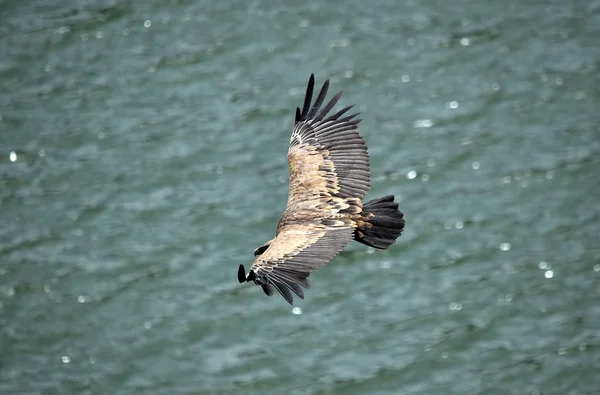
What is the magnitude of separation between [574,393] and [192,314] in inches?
199

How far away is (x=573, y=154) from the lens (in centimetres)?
1548

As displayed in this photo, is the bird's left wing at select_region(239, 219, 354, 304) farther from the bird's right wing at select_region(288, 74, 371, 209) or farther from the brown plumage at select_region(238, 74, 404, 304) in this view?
the bird's right wing at select_region(288, 74, 371, 209)

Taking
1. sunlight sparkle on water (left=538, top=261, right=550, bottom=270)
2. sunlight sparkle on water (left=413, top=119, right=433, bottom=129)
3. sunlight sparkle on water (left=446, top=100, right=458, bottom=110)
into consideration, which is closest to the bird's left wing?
sunlight sparkle on water (left=538, top=261, right=550, bottom=270)

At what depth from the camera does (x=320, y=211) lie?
9.00m

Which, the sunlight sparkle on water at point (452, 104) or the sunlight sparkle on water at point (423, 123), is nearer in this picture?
the sunlight sparkle on water at point (423, 123)

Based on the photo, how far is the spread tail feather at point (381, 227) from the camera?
877 centimetres

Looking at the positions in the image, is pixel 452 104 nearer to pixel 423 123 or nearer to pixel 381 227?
pixel 423 123

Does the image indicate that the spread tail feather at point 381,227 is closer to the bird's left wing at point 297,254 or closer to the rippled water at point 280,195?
the bird's left wing at point 297,254

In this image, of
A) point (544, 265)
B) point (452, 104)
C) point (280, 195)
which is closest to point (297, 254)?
point (544, 265)

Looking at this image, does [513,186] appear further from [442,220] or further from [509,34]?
[509,34]

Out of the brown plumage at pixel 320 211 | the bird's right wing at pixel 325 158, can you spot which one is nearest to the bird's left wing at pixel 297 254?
the brown plumage at pixel 320 211

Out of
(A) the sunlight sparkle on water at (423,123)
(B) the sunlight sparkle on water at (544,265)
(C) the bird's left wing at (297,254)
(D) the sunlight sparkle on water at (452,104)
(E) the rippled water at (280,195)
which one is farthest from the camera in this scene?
(D) the sunlight sparkle on water at (452,104)

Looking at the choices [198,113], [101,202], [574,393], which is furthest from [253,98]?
[574,393]

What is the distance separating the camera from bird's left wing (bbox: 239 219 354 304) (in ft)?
26.5
